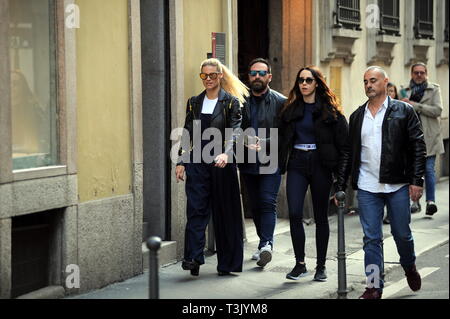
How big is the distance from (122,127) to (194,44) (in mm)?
1771

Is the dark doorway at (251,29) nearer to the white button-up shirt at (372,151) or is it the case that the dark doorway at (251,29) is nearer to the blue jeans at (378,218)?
the white button-up shirt at (372,151)

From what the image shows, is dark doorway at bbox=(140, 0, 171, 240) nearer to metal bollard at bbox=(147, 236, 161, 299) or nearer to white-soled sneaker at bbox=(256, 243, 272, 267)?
white-soled sneaker at bbox=(256, 243, 272, 267)

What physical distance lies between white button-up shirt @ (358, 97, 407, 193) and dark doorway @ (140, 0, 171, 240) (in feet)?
8.24

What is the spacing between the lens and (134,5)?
10.2 m

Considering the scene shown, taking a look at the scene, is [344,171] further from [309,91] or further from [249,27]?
[249,27]

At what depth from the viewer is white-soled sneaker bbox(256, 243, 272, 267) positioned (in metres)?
10.6

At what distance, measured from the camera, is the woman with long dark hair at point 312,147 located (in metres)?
9.89

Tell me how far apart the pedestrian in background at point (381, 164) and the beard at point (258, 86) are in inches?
69.5

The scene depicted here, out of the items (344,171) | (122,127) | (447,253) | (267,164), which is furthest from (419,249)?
(122,127)

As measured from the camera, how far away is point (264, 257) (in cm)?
1060

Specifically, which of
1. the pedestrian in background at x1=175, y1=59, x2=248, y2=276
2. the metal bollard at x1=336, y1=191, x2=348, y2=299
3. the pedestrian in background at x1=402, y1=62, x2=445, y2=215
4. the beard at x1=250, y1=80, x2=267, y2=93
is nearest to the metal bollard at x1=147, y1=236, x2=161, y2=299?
the metal bollard at x1=336, y1=191, x2=348, y2=299

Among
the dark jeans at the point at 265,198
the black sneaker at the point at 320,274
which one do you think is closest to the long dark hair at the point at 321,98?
the dark jeans at the point at 265,198

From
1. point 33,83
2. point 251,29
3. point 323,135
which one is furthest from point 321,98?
point 251,29

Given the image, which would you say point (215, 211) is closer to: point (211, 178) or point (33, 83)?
point (211, 178)
